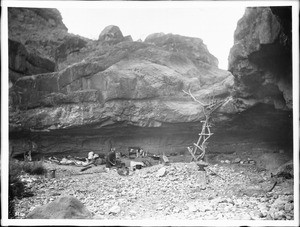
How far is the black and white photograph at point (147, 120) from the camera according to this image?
16.7 feet

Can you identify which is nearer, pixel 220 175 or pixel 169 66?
pixel 220 175

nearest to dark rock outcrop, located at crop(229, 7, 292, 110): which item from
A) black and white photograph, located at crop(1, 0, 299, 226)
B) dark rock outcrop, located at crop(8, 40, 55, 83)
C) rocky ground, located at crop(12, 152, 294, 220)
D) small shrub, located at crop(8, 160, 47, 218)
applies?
black and white photograph, located at crop(1, 0, 299, 226)

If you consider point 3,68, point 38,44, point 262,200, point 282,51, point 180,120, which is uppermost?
point 38,44

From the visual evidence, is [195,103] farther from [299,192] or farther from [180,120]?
[299,192]

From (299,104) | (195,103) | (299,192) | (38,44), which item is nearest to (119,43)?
(38,44)

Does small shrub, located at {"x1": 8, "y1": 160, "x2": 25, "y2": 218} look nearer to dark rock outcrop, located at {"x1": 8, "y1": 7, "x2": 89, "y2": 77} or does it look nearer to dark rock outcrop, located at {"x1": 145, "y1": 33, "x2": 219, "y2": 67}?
dark rock outcrop, located at {"x1": 8, "y1": 7, "x2": 89, "y2": 77}

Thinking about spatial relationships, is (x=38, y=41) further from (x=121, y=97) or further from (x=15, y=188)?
(x=15, y=188)

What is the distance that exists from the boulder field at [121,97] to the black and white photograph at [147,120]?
33 millimetres

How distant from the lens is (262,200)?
520cm

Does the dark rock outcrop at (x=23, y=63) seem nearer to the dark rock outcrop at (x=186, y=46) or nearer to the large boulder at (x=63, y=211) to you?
the dark rock outcrop at (x=186, y=46)

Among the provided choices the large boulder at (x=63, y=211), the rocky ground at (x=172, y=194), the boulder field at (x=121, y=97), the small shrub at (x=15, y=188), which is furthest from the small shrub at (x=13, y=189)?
the boulder field at (x=121, y=97)

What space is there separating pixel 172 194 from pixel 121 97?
3.56 m

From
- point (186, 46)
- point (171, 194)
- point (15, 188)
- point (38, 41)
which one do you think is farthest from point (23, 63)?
point (171, 194)

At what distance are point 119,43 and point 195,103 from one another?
2899 millimetres
